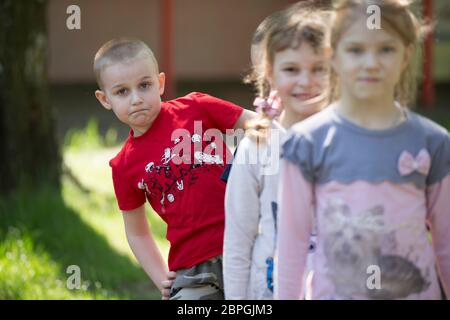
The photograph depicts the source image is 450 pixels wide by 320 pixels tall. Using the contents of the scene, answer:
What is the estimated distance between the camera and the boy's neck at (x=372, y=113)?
8.71 ft

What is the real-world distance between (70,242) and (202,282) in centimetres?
301

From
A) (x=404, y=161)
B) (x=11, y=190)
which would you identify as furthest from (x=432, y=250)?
(x=11, y=190)

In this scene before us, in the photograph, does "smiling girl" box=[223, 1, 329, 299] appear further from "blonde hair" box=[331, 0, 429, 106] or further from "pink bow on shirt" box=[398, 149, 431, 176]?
"pink bow on shirt" box=[398, 149, 431, 176]

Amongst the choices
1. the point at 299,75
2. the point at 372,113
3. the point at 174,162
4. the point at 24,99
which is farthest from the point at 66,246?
the point at 372,113

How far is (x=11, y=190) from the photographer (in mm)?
6930

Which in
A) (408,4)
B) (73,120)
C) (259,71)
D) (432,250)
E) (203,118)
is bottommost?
(73,120)

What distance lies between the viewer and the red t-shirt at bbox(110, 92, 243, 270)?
3.41 meters

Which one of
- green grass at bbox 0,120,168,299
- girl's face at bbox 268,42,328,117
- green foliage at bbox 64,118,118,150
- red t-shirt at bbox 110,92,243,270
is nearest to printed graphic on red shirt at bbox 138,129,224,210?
red t-shirt at bbox 110,92,243,270

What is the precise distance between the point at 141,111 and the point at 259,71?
0.52 m

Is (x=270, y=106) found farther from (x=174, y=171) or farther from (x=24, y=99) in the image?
(x=24, y=99)

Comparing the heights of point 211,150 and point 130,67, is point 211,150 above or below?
below

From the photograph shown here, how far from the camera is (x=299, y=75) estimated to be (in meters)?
2.96
